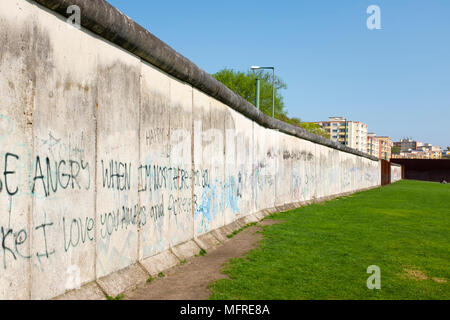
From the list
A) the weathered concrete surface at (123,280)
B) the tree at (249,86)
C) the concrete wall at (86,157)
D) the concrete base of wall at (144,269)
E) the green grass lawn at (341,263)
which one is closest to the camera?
the concrete wall at (86,157)

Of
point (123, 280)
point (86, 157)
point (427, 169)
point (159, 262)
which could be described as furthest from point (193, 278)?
point (427, 169)

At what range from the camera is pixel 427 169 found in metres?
76.8

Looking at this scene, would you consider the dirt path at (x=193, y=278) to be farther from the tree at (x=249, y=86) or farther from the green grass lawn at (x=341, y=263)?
the tree at (x=249, y=86)

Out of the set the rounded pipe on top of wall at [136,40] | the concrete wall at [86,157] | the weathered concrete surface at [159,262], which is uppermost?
the rounded pipe on top of wall at [136,40]

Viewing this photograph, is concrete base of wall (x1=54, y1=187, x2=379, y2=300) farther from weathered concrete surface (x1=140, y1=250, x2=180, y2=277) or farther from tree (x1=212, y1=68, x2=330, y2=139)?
tree (x1=212, y1=68, x2=330, y2=139)

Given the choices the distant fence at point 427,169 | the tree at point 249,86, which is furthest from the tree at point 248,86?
the distant fence at point 427,169

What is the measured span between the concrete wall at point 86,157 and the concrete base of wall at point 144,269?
0.29ft

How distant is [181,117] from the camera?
756 cm

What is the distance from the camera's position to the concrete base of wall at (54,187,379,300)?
469cm

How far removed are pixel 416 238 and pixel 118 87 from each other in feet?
24.8

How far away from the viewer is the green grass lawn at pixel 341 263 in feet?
17.7

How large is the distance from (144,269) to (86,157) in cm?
193

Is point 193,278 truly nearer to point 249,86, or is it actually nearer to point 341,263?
point 341,263
